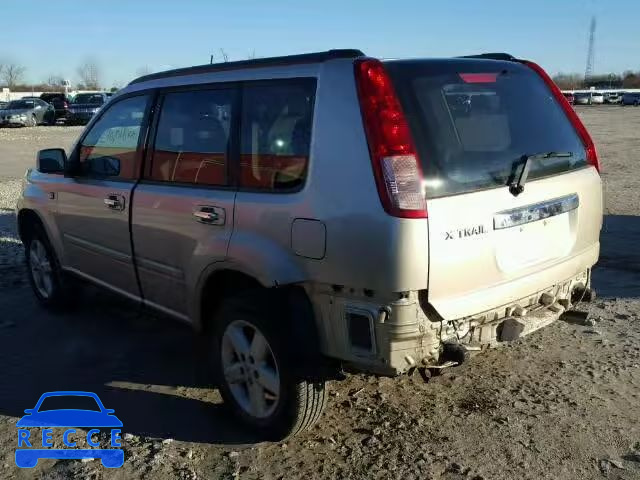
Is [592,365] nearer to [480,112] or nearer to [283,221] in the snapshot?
[480,112]

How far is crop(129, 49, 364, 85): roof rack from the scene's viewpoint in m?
3.08

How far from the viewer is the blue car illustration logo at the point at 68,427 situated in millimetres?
3361

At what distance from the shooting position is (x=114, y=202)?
432 cm

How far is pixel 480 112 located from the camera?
327 centimetres

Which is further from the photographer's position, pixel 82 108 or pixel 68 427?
pixel 82 108

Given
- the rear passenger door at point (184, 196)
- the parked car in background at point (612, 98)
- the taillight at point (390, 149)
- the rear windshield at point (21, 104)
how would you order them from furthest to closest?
1. the parked car in background at point (612, 98)
2. the rear windshield at point (21, 104)
3. the rear passenger door at point (184, 196)
4. the taillight at point (390, 149)

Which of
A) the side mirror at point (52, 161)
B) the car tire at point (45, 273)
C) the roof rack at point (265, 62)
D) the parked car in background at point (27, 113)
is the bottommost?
the parked car in background at point (27, 113)

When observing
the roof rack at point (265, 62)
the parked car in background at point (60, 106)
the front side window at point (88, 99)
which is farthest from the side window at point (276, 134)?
the parked car in background at point (60, 106)

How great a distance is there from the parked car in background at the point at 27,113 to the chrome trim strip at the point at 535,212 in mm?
37742

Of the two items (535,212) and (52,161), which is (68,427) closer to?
(52,161)

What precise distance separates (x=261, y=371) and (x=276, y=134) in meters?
1.25

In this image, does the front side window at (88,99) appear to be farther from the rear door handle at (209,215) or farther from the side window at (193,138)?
the rear door handle at (209,215)

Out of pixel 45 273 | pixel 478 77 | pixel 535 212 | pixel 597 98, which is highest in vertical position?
pixel 478 77

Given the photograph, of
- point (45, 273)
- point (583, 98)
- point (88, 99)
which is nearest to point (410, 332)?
point (45, 273)
